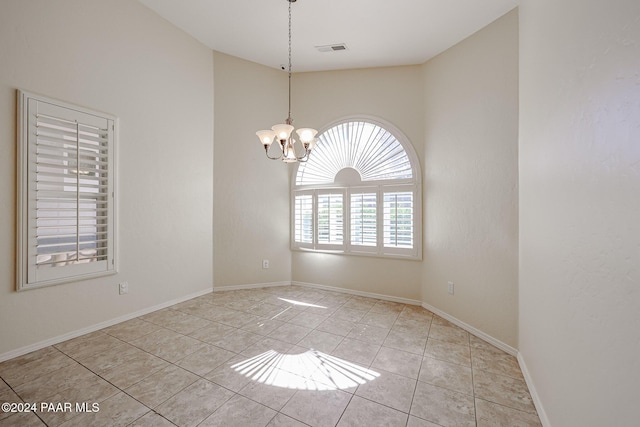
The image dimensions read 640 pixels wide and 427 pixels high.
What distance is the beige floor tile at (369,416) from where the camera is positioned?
64.1 inches

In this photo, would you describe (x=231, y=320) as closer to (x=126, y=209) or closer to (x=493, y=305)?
(x=126, y=209)

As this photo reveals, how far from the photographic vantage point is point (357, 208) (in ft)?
13.1

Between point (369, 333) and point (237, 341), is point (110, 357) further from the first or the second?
point (369, 333)

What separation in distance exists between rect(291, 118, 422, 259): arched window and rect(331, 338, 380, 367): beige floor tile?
58.6 inches

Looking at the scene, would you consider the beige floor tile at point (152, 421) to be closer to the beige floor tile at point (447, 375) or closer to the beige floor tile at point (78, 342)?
the beige floor tile at point (78, 342)

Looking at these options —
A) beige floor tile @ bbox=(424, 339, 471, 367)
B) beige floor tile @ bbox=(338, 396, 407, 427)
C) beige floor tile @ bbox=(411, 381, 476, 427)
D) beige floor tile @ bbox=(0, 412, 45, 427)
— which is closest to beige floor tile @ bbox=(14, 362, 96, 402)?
beige floor tile @ bbox=(0, 412, 45, 427)

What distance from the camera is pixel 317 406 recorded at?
1773 millimetres

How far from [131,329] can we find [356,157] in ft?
11.5

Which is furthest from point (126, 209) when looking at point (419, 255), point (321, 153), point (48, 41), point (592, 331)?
point (592, 331)

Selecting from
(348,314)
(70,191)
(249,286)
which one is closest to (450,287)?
(348,314)

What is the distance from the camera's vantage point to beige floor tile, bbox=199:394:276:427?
1612 mm

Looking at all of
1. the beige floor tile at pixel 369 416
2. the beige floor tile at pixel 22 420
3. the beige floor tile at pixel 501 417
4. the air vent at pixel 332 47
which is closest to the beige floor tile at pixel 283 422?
the beige floor tile at pixel 369 416

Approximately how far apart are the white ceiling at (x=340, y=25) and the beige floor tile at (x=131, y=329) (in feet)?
11.7

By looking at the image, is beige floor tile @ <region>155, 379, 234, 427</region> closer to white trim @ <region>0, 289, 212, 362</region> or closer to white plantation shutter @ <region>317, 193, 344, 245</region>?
white trim @ <region>0, 289, 212, 362</region>
